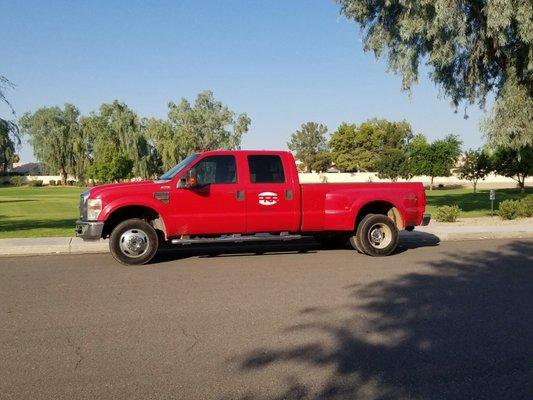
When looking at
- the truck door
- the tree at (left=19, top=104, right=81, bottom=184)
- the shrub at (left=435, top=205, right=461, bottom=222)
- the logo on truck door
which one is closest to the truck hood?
the truck door

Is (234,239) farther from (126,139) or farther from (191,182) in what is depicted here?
(126,139)

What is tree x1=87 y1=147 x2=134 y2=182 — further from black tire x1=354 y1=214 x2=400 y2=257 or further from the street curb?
black tire x1=354 y1=214 x2=400 y2=257

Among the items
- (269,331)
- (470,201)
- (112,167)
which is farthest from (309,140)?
(269,331)

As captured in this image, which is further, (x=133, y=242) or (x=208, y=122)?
(x=208, y=122)

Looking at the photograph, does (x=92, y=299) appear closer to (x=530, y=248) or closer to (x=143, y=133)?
(x=530, y=248)

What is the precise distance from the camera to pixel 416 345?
18.2 ft

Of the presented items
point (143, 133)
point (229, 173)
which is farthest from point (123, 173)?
point (229, 173)

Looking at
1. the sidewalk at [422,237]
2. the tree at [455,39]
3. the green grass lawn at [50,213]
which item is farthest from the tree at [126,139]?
the sidewalk at [422,237]

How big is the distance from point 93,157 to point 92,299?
275ft

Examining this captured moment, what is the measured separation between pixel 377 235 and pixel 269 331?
6414 millimetres

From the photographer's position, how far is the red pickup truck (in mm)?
10867

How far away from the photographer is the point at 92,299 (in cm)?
Answer: 777

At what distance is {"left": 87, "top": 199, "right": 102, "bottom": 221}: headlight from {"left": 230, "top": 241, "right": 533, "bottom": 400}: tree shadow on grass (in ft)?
16.3

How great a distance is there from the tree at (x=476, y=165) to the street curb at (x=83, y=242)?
139ft
